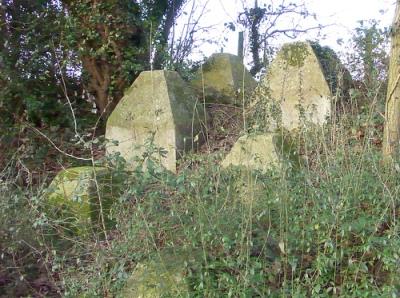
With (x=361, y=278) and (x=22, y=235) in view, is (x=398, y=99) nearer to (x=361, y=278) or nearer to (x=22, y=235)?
(x=361, y=278)

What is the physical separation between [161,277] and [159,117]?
352cm

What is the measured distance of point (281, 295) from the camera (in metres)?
3.16

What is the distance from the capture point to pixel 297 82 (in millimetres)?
6996

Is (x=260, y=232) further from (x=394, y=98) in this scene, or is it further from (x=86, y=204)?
(x=394, y=98)

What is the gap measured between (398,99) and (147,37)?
15.4 feet

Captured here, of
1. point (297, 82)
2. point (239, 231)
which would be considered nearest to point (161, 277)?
point (239, 231)

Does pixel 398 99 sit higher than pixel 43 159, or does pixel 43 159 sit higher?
pixel 398 99

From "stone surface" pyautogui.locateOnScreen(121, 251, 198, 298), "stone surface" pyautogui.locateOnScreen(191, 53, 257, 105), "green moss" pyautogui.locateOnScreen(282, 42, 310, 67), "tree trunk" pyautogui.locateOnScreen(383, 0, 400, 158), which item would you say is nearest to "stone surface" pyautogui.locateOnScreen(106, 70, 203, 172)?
"stone surface" pyautogui.locateOnScreen(191, 53, 257, 105)

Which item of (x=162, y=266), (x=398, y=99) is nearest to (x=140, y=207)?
(x=162, y=266)

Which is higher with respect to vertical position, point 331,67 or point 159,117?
point 331,67

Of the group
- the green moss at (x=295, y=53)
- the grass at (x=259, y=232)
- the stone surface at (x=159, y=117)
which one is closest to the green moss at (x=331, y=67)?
the green moss at (x=295, y=53)

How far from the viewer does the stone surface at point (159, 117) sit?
6.67 metres

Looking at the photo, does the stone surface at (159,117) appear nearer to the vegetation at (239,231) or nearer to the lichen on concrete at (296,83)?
the lichen on concrete at (296,83)

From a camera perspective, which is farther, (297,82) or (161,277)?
(297,82)
